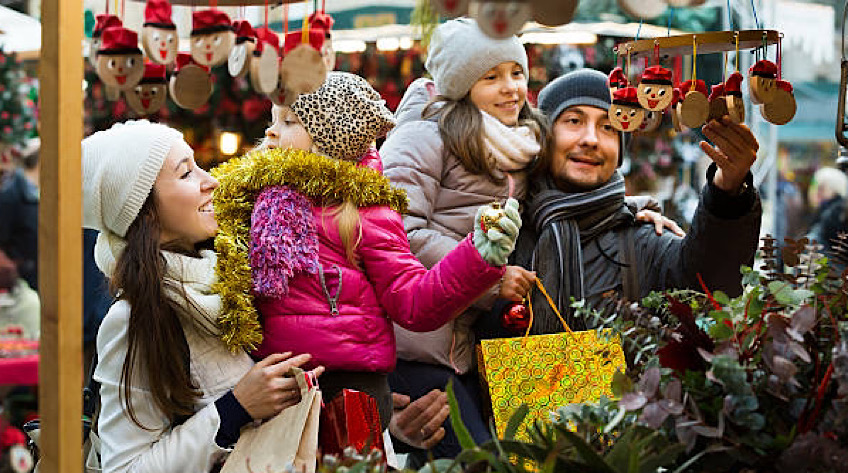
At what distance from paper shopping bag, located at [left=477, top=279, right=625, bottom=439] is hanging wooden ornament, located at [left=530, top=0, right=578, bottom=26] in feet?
3.79

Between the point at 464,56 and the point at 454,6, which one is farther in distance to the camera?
the point at 464,56

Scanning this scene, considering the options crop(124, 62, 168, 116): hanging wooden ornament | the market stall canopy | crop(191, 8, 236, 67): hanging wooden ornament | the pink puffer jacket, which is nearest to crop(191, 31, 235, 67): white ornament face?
crop(191, 8, 236, 67): hanging wooden ornament

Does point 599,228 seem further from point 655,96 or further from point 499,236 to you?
point 499,236

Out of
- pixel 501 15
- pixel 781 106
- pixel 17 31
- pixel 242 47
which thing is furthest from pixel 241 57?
pixel 17 31

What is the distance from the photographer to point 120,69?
1648 mm

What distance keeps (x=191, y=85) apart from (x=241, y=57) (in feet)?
0.38

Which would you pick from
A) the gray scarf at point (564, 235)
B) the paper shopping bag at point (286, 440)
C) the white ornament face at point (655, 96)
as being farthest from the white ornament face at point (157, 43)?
the gray scarf at point (564, 235)

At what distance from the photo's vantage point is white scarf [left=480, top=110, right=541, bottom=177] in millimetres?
2725

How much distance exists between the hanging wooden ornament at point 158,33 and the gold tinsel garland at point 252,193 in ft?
1.91

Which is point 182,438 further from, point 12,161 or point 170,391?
point 12,161

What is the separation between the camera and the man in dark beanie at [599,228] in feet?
8.59

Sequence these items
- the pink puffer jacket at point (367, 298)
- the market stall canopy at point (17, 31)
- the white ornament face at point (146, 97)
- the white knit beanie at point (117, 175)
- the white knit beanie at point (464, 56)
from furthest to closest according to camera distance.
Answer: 1. the market stall canopy at point (17, 31)
2. the white knit beanie at point (464, 56)
3. the pink puffer jacket at point (367, 298)
4. the white knit beanie at point (117, 175)
5. the white ornament face at point (146, 97)

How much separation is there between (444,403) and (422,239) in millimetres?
423

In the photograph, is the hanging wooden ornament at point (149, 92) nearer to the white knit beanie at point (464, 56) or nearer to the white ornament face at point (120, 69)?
the white ornament face at point (120, 69)
